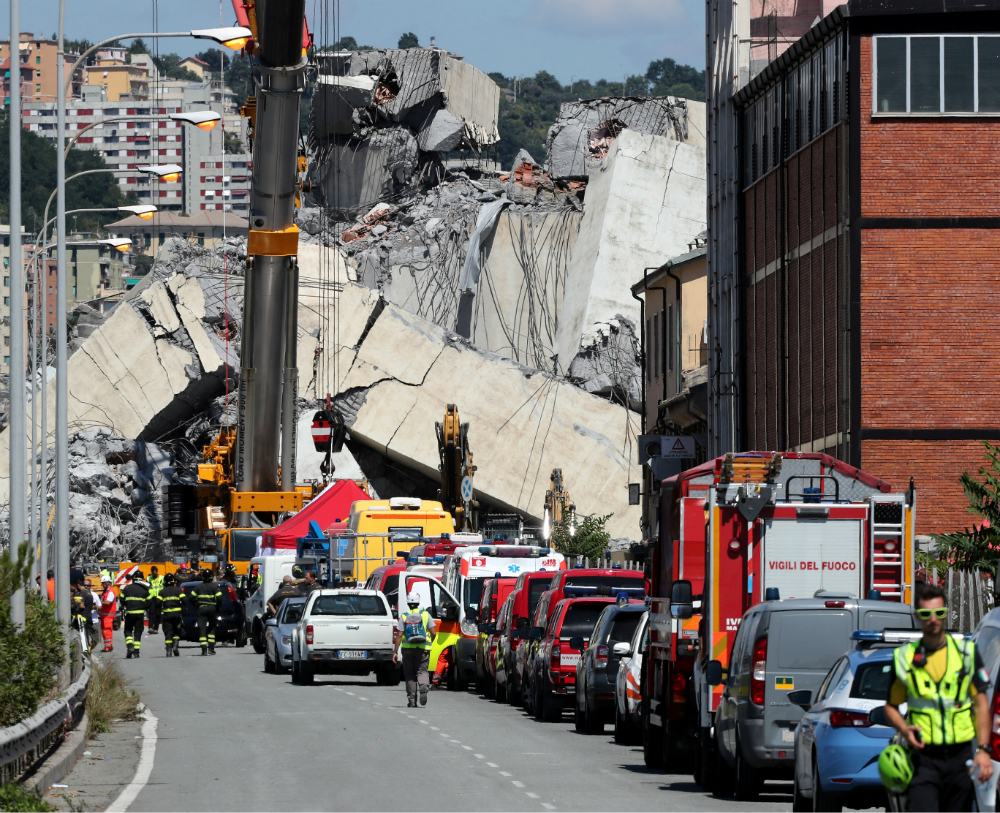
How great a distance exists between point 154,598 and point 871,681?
3745 cm

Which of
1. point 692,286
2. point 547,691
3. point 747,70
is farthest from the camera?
point 692,286

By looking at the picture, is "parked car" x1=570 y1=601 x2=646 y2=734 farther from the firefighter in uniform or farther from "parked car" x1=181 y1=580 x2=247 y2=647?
the firefighter in uniform

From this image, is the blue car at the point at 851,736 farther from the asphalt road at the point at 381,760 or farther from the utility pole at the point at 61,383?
the utility pole at the point at 61,383

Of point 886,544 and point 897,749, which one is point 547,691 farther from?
point 897,749

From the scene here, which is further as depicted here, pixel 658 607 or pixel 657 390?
pixel 657 390

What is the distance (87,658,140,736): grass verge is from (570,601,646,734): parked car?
5.36 m

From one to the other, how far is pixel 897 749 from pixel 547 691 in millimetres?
13998

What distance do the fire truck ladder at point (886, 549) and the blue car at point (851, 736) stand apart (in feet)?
15.9

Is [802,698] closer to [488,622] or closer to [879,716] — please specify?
[879,716]

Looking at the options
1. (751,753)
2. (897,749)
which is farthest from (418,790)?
(897,749)

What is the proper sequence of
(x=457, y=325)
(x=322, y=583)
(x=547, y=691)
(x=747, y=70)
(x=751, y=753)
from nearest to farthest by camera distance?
(x=751, y=753) → (x=547, y=691) → (x=322, y=583) → (x=747, y=70) → (x=457, y=325)

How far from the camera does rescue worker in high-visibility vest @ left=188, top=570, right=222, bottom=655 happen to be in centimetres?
3800

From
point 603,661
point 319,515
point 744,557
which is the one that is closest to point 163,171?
point 603,661

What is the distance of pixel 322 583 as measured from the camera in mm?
40594
